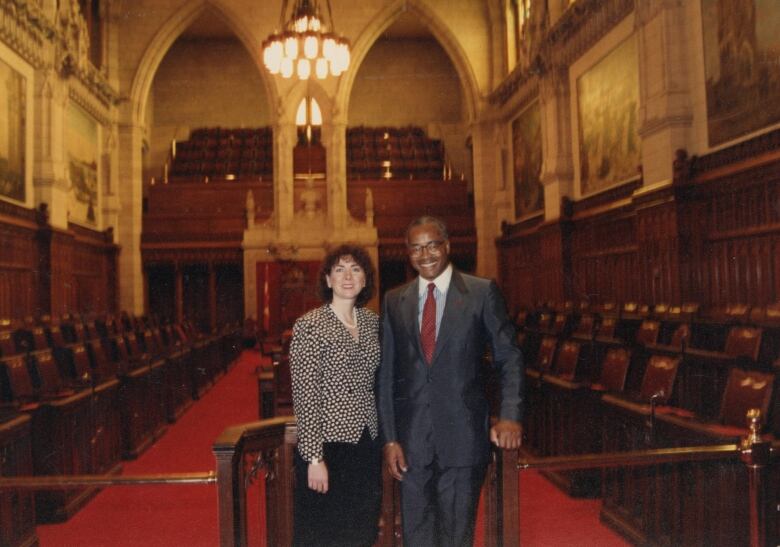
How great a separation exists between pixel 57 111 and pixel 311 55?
475 centimetres

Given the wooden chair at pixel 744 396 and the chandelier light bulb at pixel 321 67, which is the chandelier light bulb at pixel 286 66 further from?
the wooden chair at pixel 744 396

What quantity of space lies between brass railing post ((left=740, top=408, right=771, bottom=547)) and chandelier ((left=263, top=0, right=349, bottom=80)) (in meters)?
10.6

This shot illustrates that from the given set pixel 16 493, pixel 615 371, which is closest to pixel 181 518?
pixel 16 493

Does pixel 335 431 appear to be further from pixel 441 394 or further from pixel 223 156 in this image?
pixel 223 156

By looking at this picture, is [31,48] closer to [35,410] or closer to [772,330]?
[35,410]

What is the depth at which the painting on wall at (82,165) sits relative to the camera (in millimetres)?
13930

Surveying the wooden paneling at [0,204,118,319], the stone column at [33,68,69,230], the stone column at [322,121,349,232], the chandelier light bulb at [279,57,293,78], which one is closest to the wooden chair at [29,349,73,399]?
the wooden paneling at [0,204,118,319]

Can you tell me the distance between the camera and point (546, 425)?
560 cm

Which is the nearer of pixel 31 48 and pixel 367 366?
pixel 367 366

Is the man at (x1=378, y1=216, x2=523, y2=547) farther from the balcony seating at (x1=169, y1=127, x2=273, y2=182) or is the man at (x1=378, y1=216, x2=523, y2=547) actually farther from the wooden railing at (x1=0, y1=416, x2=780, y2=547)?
the balcony seating at (x1=169, y1=127, x2=273, y2=182)

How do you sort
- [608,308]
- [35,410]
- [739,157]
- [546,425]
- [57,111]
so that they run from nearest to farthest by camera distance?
[35,410] < [546,425] < [739,157] < [608,308] < [57,111]

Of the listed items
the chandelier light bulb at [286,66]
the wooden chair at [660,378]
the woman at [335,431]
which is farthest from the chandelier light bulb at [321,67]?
the woman at [335,431]

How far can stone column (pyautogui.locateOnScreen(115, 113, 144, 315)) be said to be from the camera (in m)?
16.7

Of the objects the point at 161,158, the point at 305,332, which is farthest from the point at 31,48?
the point at 305,332
